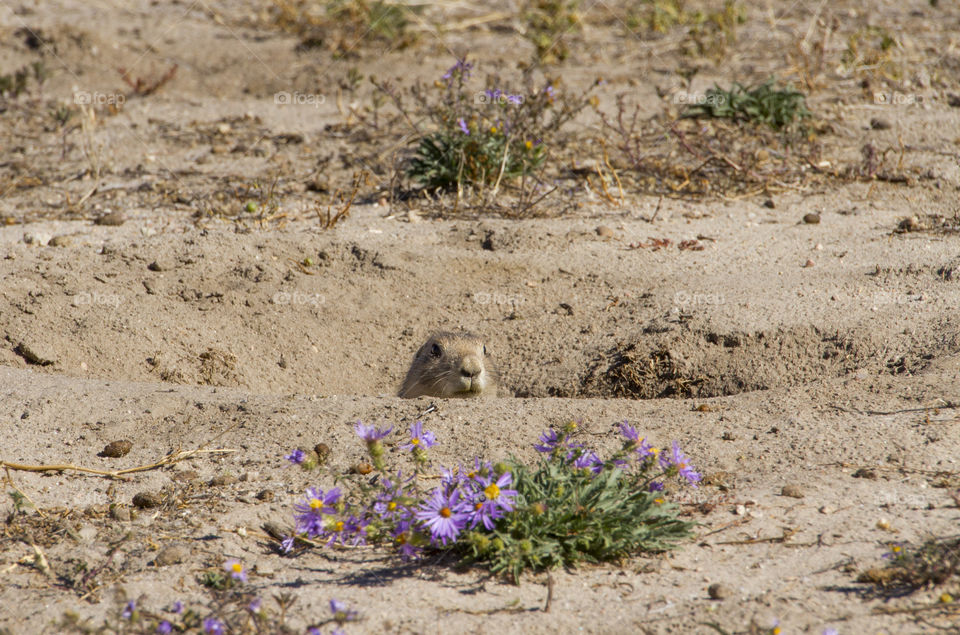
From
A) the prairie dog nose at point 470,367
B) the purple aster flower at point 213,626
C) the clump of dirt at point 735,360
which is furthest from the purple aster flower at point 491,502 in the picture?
the prairie dog nose at point 470,367

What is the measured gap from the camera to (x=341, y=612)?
2574 mm

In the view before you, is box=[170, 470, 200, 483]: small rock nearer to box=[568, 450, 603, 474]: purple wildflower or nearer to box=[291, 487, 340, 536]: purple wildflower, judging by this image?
box=[291, 487, 340, 536]: purple wildflower

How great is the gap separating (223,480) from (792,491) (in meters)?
2.33

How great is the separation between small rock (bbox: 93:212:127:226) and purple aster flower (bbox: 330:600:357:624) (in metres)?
5.05

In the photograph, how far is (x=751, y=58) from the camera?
9445 mm

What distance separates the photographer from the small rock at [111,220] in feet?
22.5

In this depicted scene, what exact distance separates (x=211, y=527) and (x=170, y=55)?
8198 mm

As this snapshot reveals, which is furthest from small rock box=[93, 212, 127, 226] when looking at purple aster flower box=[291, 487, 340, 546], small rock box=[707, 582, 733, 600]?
small rock box=[707, 582, 733, 600]

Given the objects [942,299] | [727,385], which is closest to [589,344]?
[727,385]

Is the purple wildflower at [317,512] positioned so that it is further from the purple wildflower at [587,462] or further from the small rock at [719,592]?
the small rock at [719,592]

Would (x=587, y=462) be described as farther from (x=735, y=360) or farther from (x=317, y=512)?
(x=735, y=360)

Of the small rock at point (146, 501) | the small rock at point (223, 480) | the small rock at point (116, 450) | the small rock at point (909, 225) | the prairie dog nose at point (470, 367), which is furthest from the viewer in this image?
the small rock at point (909, 225)

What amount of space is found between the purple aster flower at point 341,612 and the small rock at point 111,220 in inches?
199

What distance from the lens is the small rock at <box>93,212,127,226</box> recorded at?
6.84 m
